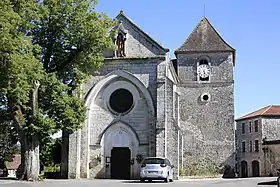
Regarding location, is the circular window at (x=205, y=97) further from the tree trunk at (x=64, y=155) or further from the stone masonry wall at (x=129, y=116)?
the tree trunk at (x=64, y=155)

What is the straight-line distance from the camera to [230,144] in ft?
149

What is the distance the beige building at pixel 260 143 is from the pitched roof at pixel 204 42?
51.2ft

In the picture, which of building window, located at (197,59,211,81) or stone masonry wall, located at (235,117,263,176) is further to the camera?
stone masonry wall, located at (235,117,263,176)

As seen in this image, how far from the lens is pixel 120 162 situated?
132 ft

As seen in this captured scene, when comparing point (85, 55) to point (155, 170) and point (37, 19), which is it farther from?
point (155, 170)

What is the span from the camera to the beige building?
57.4m

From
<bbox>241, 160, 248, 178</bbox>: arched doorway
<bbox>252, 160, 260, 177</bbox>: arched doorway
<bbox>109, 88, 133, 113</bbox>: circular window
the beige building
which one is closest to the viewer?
<bbox>109, 88, 133, 113</bbox>: circular window

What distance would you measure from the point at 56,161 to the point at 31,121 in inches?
1004

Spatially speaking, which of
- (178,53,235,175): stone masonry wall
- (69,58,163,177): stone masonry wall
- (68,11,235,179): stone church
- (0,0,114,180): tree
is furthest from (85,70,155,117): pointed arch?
(178,53,235,175): stone masonry wall

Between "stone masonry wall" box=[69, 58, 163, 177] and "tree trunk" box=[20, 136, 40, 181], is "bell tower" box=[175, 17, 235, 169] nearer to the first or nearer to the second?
"stone masonry wall" box=[69, 58, 163, 177]

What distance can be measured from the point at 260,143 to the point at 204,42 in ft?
62.0

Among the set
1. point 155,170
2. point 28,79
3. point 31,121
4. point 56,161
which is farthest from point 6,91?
point 56,161

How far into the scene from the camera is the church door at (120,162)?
39844 millimetres

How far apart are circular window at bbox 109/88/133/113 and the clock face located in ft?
34.5
